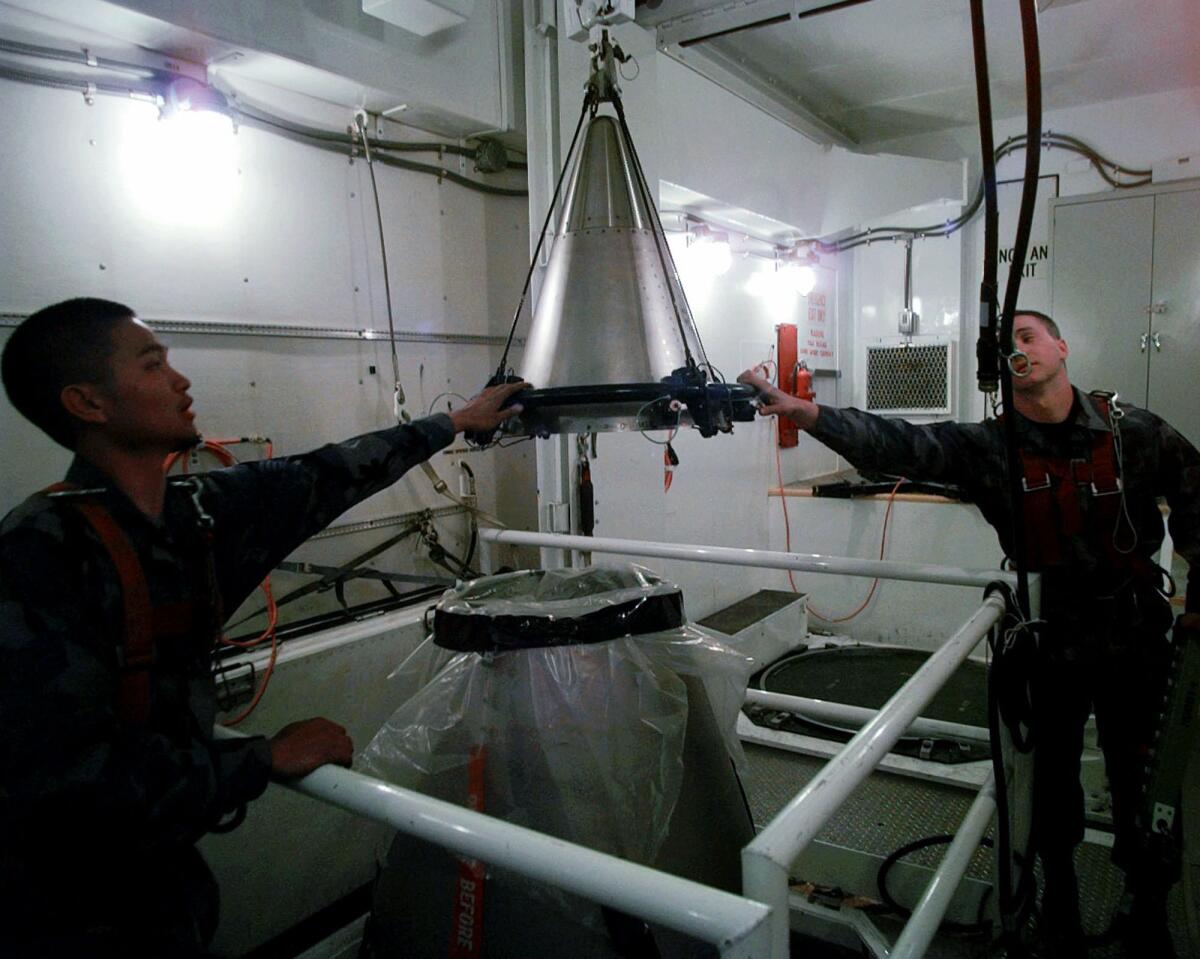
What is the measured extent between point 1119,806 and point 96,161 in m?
3.13

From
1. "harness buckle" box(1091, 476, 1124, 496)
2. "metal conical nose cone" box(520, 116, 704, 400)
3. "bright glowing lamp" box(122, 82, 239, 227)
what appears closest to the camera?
"metal conical nose cone" box(520, 116, 704, 400)

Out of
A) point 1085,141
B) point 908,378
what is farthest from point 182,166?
point 1085,141

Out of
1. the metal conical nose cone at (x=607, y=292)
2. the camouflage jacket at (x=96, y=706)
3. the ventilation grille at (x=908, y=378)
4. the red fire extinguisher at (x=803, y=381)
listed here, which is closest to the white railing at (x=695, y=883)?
the camouflage jacket at (x=96, y=706)

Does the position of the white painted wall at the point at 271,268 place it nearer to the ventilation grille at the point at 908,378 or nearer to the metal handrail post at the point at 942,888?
the metal handrail post at the point at 942,888

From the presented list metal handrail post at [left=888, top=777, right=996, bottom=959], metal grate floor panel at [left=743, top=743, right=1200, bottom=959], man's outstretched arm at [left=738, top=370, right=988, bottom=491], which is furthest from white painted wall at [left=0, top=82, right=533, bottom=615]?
metal handrail post at [left=888, top=777, right=996, bottom=959]

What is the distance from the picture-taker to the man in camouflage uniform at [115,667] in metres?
0.88

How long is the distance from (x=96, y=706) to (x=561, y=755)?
25.6 inches

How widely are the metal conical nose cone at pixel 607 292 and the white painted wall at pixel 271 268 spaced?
1.35 m

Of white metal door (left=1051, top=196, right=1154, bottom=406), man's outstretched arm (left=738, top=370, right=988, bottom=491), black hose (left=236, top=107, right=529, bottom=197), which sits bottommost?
man's outstretched arm (left=738, top=370, right=988, bottom=491)

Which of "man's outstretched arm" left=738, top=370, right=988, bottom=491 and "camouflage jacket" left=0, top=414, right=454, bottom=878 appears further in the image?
"man's outstretched arm" left=738, top=370, right=988, bottom=491

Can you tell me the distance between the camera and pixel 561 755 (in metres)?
1.26

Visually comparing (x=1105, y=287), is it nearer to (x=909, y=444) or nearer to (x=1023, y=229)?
(x=909, y=444)

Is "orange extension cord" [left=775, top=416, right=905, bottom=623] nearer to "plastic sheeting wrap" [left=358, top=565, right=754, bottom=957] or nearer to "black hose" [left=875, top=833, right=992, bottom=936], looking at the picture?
"black hose" [left=875, top=833, right=992, bottom=936]

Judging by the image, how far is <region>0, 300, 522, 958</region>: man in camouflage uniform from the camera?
88 cm
